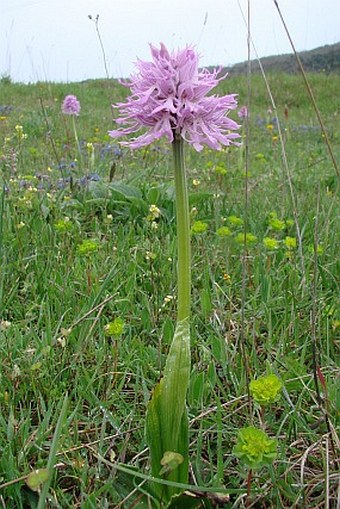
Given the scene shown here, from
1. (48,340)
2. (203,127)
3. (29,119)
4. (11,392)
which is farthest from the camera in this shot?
(29,119)

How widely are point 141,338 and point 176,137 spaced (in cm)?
71

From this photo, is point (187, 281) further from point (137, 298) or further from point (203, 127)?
point (137, 298)

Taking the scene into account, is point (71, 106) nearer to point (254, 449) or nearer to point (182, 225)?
point (182, 225)

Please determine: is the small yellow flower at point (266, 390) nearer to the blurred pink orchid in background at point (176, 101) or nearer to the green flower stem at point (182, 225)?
the green flower stem at point (182, 225)

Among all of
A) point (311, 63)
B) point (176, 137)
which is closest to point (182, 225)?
point (176, 137)

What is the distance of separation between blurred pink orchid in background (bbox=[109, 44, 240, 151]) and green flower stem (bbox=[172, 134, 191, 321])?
27 millimetres

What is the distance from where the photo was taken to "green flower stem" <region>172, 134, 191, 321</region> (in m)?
0.86

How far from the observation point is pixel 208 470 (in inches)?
40.2

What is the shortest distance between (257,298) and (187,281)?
2.61ft

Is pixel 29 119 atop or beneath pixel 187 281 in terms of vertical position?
atop

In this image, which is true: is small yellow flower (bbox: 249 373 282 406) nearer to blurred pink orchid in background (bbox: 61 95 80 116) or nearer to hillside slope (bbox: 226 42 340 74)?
blurred pink orchid in background (bbox: 61 95 80 116)

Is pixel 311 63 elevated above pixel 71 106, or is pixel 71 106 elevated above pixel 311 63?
pixel 311 63

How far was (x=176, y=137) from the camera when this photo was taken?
85 cm

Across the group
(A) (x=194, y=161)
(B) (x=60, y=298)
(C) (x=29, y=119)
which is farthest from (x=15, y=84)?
(B) (x=60, y=298)
